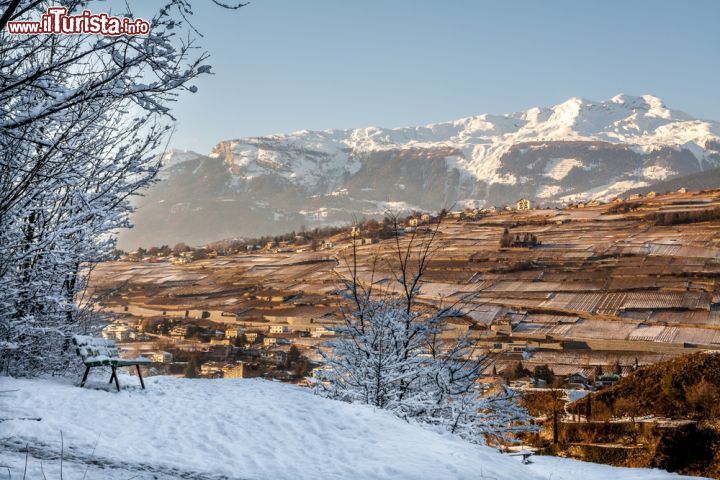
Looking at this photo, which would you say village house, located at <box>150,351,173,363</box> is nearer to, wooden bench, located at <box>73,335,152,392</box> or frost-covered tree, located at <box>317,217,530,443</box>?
frost-covered tree, located at <box>317,217,530,443</box>

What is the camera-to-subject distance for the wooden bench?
10625mm

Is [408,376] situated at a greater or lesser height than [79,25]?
lesser

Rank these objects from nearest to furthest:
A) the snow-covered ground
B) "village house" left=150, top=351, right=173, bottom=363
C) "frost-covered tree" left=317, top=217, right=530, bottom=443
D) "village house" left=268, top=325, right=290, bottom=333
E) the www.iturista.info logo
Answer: the www.iturista.info logo < the snow-covered ground < "frost-covered tree" left=317, top=217, right=530, bottom=443 < "village house" left=150, top=351, right=173, bottom=363 < "village house" left=268, top=325, right=290, bottom=333

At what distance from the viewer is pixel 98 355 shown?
36.0 feet

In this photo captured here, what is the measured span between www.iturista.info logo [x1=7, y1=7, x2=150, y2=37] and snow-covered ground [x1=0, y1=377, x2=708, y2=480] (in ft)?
12.4

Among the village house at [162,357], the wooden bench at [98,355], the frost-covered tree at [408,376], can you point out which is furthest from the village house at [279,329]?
the wooden bench at [98,355]

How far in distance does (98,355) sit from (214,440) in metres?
3.83

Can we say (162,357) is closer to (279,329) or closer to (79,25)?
(279,329)

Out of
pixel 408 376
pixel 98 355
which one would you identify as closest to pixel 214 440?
pixel 98 355

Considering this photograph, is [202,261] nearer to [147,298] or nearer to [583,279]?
[147,298]

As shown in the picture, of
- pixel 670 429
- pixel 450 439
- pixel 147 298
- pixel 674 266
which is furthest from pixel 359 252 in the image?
pixel 450 439

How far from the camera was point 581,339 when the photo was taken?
199 ft

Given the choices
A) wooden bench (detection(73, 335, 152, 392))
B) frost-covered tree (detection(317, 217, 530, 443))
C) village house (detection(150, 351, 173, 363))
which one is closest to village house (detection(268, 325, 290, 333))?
village house (detection(150, 351, 173, 363))

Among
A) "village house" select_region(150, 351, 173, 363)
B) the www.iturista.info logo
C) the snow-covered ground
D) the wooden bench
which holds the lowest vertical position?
"village house" select_region(150, 351, 173, 363)
